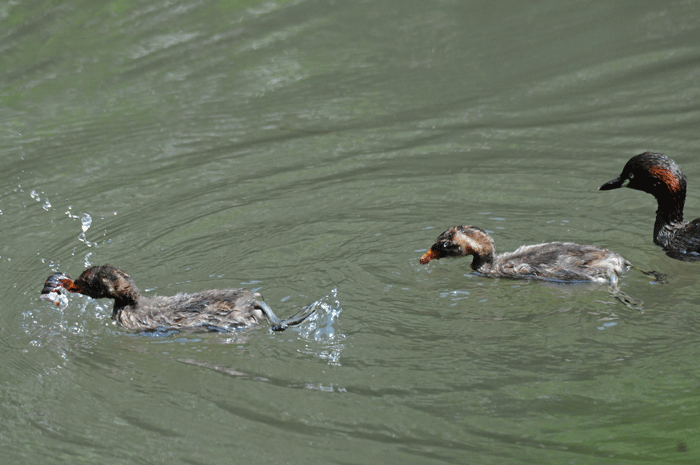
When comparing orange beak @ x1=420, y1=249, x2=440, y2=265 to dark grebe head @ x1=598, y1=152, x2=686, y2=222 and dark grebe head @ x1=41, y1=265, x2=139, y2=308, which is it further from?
dark grebe head @ x1=41, y1=265, x2=139, y2=308

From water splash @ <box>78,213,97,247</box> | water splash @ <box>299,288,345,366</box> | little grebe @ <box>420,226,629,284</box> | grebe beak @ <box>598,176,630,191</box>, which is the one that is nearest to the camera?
water splash @ <box>299,288,345,366</box>

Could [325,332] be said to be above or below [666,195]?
below

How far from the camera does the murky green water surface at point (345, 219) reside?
4.48 meters

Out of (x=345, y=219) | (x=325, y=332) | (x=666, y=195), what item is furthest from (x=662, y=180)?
(x=325, y=332)

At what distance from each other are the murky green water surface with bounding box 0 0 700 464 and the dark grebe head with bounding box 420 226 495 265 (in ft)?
0.65

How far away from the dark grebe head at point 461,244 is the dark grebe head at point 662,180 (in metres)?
1.20

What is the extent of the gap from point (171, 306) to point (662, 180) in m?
3.98

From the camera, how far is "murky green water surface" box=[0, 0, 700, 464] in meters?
4.48

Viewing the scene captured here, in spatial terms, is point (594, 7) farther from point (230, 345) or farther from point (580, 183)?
point (230, 345)

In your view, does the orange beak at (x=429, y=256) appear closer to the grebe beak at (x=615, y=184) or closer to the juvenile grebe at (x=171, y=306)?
the juvenile grebe at (x=171, y=306)

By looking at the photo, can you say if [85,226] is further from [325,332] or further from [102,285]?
[325,332]

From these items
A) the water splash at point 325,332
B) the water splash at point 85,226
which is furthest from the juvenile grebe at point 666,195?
the water splash at point 85,226

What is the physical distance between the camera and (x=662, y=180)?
651 centimetres

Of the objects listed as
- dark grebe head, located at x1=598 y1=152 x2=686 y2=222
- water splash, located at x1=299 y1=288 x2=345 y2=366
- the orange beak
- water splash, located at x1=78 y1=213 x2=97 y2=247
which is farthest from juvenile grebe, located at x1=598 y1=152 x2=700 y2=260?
water splash, located at x1=78 y1=213 x2=97 y2=247
